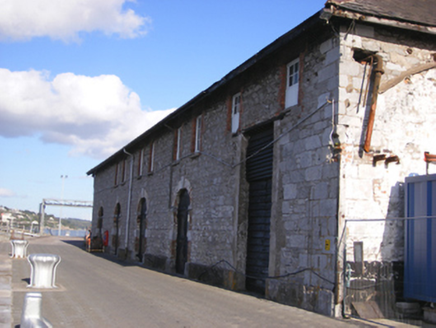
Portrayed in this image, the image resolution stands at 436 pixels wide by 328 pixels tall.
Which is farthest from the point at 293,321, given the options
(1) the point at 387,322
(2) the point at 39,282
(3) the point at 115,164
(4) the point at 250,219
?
(3) the point at 115,164

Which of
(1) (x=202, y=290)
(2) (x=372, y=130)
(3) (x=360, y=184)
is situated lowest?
(1) (x=202, y=290)

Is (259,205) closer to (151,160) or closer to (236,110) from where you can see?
(236,110)

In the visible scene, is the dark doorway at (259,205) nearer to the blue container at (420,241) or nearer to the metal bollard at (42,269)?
the blue container at (420,241)

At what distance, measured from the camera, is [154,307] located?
864cm

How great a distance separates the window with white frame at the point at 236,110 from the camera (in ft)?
42.6

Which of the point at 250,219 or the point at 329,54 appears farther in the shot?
the point at 250,219

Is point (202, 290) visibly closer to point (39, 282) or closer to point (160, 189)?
point (39, 282)

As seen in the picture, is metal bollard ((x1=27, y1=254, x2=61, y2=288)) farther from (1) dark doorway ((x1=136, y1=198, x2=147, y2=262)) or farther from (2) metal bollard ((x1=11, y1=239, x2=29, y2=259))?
(1) dark doorway ((x1=136, y1=198, x2=147, y2=262))

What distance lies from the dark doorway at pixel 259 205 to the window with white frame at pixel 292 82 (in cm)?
111

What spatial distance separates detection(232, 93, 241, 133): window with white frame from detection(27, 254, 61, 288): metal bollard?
5.75 m

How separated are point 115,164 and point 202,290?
18.6 meters

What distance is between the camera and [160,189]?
62.8 ft

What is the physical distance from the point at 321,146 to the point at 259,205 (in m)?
3.16

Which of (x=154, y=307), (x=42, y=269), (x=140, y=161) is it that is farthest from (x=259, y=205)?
(x=140, y=161)
